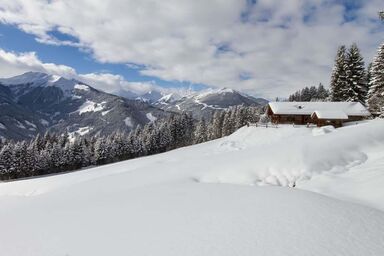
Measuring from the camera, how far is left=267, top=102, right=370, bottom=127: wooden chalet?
49312 mm

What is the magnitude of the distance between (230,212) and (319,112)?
154 ft

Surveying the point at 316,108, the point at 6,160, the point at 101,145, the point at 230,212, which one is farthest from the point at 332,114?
the point at 6,160

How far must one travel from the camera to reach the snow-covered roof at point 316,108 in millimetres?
50281

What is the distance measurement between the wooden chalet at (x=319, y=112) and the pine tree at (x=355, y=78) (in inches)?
189

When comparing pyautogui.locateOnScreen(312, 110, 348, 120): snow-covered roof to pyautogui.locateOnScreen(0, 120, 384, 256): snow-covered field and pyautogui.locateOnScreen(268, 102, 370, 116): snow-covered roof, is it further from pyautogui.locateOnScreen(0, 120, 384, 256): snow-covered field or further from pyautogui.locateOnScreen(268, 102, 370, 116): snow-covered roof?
pyautogui.locateOnScreen(0, 120, 384, 256): snow-covered field

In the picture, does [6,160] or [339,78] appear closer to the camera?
[339,78]

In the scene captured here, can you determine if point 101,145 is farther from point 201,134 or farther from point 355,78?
point 355,78

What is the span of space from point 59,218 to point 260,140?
33.7 metres

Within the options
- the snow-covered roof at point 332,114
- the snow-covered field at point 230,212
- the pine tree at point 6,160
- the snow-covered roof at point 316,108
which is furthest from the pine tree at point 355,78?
the pine tree at point 6,160

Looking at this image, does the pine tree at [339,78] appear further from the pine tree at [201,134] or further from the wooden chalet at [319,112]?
the pine tree at [201,134]

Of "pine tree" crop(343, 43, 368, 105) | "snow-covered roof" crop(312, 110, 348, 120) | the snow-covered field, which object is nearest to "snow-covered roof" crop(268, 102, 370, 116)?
"snow-covered roof" crop(312, 110, 348, 120)

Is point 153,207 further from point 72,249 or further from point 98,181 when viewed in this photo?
point 98,181

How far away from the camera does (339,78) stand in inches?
2170

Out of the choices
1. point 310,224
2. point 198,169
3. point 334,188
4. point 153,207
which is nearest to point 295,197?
point 310,224
